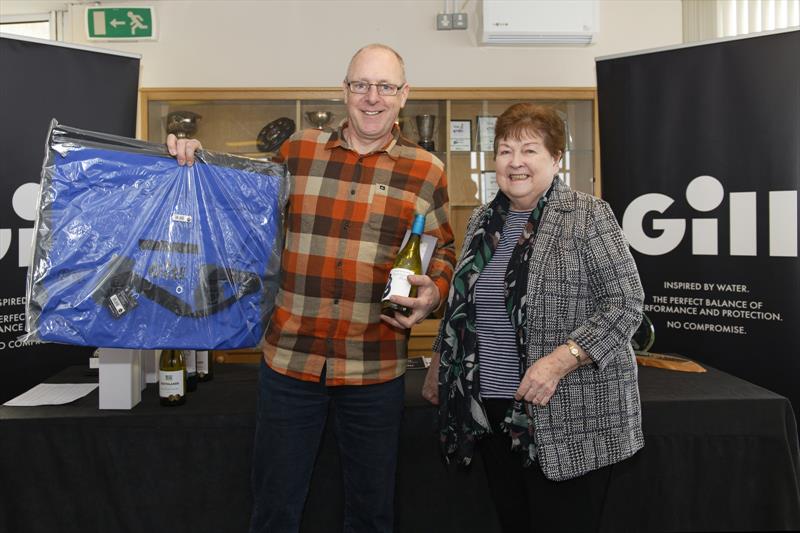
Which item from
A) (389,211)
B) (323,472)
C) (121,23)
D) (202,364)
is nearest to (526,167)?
(389,211)

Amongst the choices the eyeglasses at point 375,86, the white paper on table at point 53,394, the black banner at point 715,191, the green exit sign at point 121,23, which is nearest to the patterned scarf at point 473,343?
the eyeglasses at point 375,86

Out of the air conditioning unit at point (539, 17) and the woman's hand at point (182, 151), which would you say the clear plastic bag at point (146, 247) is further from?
the air conditioning unit at point (539, 17)

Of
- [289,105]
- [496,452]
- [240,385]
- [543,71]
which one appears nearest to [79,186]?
[240,385]

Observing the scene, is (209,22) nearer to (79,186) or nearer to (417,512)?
(79,186)

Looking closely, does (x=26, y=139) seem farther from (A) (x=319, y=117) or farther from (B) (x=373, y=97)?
(B) (x=373, y=97)

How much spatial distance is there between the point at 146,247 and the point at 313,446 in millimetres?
606

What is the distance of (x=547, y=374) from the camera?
122cm

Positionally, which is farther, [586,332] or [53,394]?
[53,394]

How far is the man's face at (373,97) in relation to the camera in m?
1.41

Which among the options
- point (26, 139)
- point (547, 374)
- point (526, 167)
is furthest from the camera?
point (26, 139)

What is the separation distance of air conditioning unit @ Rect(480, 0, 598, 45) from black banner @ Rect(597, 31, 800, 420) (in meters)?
0.83

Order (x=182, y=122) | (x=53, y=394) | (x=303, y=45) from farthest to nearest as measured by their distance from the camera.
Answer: (x=303, y=45) < (x=182, y=122) < (x=53, y=394)

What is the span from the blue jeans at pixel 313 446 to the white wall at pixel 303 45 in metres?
2.86

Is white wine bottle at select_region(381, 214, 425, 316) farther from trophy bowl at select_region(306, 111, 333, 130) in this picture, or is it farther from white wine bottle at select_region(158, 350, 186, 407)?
trophy bowl at select_region(306, 111, 333, 130)
